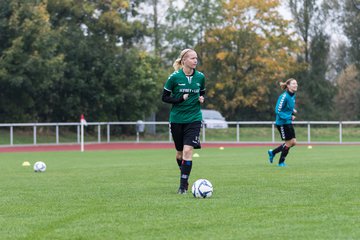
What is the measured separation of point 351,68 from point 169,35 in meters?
19.7

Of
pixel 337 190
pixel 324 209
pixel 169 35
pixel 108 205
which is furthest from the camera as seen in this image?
pixel 169 35

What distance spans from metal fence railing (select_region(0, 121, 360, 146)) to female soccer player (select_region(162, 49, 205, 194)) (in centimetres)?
2767

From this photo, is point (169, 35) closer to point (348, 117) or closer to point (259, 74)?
point (259, 74)

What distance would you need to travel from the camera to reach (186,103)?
11.7 metres

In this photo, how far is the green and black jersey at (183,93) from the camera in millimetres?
11695

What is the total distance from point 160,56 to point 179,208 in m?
52.7

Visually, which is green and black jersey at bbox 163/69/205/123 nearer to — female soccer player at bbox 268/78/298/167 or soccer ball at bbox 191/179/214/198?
soccer ball at bbox 191/179/214/198

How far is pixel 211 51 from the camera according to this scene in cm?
6350

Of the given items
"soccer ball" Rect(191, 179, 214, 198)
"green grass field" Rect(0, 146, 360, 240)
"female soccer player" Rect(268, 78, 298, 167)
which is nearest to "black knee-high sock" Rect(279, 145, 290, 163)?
"female soccer player" Rect(268, 78, 298, 167)

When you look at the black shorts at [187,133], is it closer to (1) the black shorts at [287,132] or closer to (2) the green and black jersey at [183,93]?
(2) the green and black jersey at [183,93]

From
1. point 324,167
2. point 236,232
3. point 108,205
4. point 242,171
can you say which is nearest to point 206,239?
point 236,232

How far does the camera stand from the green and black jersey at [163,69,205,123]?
1170cm

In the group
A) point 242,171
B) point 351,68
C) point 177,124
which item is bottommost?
point 242,171

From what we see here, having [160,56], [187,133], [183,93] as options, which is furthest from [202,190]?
[160,56]
